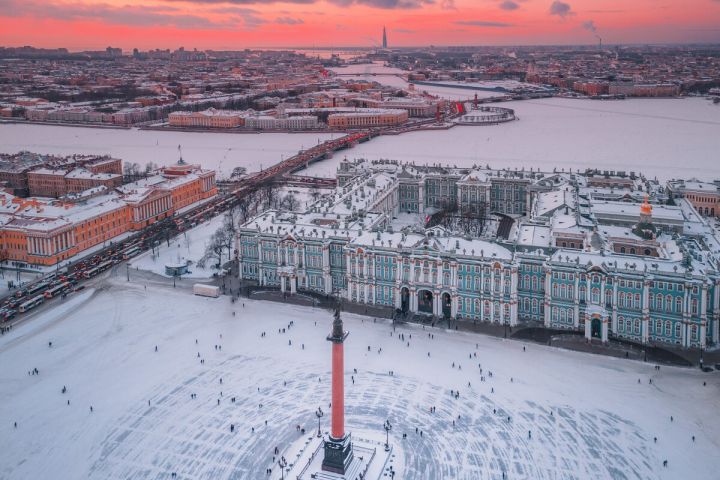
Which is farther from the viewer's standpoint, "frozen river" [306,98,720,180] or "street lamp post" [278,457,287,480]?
"frozen river" [306,98,720,180]

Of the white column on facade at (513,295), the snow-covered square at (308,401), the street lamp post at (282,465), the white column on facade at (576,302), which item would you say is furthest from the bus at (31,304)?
the white column on facade at (576,302)

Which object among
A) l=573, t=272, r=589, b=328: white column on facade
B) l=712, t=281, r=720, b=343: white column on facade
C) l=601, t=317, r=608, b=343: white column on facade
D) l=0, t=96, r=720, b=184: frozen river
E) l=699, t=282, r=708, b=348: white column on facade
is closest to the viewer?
l=699, t=282, r=708, b=348: white column on facade

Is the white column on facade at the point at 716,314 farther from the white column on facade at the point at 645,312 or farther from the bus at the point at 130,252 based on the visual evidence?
the bus at the point at 130,252

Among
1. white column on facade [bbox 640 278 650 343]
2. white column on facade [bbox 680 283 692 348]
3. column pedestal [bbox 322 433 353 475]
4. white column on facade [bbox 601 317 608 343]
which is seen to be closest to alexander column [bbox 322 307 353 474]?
column pedestal [bbox 322 433 353 475]

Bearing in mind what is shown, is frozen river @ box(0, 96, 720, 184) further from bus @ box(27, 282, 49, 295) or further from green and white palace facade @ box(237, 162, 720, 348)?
bus @ box(27, 282, 49, 295)

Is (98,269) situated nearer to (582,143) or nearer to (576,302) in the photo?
(576,302)

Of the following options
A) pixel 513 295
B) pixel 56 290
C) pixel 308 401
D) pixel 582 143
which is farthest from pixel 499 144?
pixel 308 401
